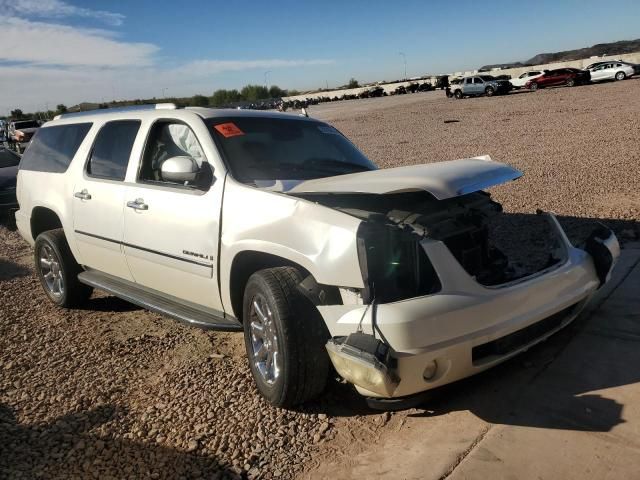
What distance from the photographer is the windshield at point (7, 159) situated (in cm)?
1165

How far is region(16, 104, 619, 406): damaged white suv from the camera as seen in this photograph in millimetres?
2889

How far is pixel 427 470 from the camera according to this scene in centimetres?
274

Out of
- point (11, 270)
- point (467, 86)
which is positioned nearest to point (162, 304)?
point (11, 270)

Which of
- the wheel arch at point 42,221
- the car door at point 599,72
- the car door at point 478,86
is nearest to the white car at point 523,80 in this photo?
the car door at point 478,86

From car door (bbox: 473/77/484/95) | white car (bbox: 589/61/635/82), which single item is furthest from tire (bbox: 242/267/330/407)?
white car (bbox: 589/61/635/82)

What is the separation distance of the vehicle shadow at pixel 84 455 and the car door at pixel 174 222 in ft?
3.46

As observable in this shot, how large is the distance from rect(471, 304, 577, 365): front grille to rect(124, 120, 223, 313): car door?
5.82 ft

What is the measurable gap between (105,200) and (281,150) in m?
1.63

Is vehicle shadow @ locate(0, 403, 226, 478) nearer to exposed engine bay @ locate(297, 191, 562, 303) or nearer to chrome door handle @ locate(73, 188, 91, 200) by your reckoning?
exposed engine bay @ locate(297, 191, 562, 303)

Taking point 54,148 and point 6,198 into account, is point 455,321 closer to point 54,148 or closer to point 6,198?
point 54,148

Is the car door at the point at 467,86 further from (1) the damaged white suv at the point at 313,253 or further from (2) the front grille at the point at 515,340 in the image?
(2) the front grille at the point at 515,340

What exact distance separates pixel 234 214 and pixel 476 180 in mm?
1521

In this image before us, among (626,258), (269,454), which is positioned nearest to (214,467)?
(269,454)

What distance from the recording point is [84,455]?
314 centimetres
